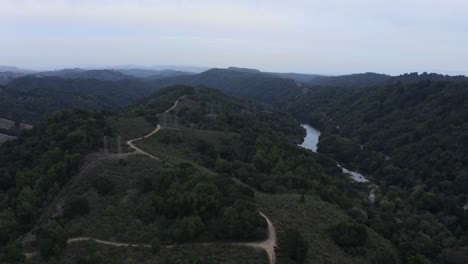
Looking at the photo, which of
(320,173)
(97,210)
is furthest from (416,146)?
A: (97,210)

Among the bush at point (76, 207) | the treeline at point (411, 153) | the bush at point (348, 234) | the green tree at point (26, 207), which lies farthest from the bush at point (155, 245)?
the treeline at point (411, 153)

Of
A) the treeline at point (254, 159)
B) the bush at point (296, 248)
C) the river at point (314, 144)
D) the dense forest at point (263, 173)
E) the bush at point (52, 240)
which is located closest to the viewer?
the bush at point (296, 248)

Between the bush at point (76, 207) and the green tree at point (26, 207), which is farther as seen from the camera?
the green tree at point (26, 207)

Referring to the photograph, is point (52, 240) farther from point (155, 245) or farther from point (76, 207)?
point (155, 245)

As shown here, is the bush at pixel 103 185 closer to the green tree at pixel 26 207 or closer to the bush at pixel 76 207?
the bush at pixel 76 207

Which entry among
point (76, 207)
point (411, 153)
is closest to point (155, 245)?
point (76, 207)

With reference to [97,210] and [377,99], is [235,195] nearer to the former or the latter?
[97,210]
